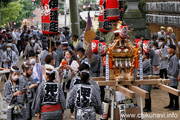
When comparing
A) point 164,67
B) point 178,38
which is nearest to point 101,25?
point 164,67

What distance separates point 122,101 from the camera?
11.3m

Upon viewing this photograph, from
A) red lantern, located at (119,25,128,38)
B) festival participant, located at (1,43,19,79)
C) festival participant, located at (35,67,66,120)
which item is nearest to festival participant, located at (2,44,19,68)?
festival participant, located at (1,43,19,79)

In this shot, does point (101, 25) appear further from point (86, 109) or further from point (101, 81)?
point (86, 109)

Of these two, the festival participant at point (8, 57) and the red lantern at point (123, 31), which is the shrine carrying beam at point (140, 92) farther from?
the festival participant at point (8, 57)

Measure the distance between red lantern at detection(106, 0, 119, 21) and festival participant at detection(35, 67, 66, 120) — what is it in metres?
4.93

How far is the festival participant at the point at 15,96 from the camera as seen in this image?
9.43 m

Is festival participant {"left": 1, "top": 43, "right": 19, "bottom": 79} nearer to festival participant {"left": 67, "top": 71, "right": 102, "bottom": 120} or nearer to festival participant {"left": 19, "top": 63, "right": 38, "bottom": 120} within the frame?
festival participant {"left": 19, "top": 63, "right": 38, "bottom": 120}

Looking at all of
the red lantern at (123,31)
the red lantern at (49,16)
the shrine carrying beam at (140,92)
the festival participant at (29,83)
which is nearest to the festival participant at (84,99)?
the shrine carrying beam at (140,92)

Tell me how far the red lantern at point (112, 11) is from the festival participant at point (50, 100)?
4.93 meters

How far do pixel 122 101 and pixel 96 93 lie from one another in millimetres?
2796

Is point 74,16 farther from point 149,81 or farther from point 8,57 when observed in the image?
point 149,81

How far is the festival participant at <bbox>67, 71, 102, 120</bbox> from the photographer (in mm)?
8445

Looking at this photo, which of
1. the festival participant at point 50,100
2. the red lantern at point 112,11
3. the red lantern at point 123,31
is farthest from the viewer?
the red lantern at point 112,11

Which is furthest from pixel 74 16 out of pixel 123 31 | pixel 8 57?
pixel 123 31
